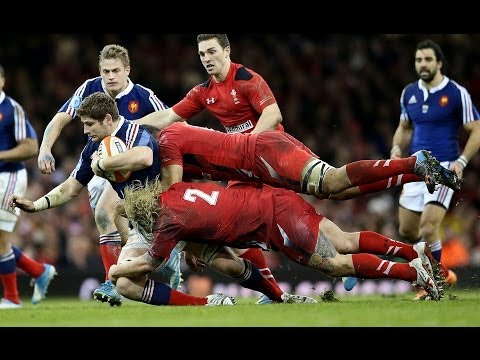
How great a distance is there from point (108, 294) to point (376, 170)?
7.53 feet

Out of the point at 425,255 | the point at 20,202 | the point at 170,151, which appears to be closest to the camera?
the point at 425,255

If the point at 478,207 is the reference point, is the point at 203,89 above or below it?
above

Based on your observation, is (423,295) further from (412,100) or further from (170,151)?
(412,100)

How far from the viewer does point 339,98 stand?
16484 mm

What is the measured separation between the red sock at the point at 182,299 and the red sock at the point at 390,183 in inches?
61.6

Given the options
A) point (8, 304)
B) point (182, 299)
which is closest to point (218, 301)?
point (182, 299)

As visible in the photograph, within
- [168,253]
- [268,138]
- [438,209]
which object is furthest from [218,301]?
[438,209]

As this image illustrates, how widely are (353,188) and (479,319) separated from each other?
166cm

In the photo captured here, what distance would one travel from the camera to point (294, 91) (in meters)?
16.8

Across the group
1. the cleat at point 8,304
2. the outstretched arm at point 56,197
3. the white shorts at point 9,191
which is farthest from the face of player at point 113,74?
the cleat at point 8,304

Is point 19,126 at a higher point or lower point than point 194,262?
higher

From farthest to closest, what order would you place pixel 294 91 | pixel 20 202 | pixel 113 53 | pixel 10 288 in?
pixel 294 91 → pixel 10 288 → pixel 113 53 → pixel 20 202

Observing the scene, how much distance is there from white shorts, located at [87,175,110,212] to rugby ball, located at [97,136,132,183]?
53.3 inches

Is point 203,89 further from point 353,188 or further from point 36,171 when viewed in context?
point 36,171
